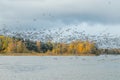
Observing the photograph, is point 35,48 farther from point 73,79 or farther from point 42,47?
point 73,79

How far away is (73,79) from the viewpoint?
52.2 meters

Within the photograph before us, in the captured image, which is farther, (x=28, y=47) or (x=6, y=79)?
(x=28, y=47)

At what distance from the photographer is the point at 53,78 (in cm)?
5369

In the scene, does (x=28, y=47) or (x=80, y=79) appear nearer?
(x=80, y=79)

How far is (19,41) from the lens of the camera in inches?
7726

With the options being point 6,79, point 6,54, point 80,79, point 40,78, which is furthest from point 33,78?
point 6,54

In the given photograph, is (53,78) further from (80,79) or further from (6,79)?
(6,79)

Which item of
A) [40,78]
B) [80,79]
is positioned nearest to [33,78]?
[40,78]

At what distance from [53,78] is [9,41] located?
14524cm

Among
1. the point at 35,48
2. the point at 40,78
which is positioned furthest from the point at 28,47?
the point at 40,78

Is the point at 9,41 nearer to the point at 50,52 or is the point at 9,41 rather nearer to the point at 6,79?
the point at 50,52

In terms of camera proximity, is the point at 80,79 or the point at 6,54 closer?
the point at 80,79

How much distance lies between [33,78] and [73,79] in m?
6.82

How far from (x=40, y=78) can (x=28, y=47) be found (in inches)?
5573
